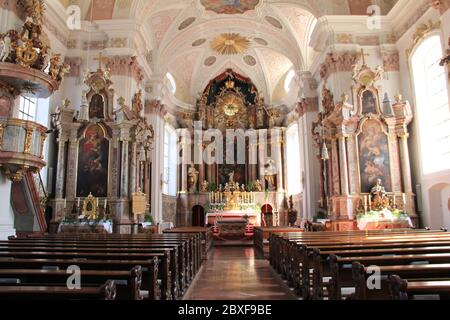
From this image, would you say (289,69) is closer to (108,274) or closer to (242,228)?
(242,228)

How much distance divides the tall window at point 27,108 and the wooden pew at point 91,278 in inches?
363

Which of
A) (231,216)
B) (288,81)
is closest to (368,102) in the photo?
(231,216)

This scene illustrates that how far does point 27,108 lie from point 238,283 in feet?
28.9

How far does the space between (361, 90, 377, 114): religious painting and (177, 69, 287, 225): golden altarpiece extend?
965 cm

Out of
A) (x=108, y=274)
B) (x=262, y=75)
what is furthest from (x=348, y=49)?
(x=108, y=274)

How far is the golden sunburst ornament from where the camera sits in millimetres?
20303

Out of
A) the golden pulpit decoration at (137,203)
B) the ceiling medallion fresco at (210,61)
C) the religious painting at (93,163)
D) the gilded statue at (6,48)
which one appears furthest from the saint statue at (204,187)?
the gilded statue at (6,48)

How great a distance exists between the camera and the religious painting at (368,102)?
506 inches

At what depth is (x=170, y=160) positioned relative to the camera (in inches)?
859

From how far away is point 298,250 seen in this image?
17.0ft

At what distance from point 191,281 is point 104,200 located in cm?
684

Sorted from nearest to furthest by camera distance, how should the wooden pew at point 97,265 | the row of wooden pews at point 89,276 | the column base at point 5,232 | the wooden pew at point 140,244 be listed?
1. the row of wooden pews at point 89,276
2. the wooden pew at point 97,265
3. the wooden pew at point 140,244
4. the column base at point 5,232

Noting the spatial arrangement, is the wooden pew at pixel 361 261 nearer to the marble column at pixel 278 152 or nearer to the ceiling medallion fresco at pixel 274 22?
the ceiling medallion fresco at pixel 274 22

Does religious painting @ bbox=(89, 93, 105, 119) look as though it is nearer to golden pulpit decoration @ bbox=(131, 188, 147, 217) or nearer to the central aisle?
golden pulpit decoration @ bbox=(131, 188, 147, 217)
